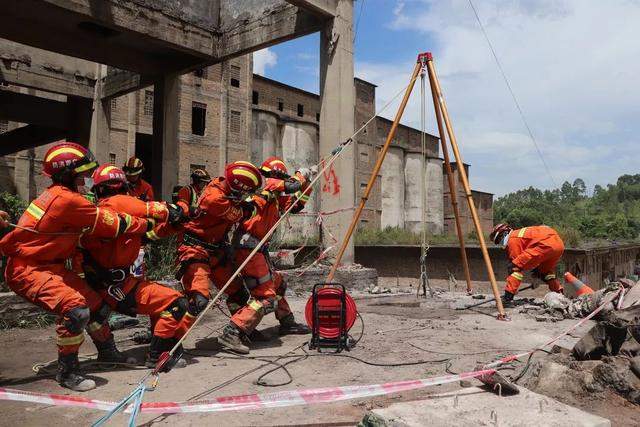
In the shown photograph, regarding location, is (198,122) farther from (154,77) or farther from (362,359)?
(362,359)

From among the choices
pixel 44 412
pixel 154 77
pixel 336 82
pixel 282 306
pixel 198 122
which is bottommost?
pixel 44 412

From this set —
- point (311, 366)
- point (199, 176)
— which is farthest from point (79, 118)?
point (311, 366)

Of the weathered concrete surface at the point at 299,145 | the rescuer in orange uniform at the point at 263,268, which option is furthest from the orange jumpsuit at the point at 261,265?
the weathered concrete surface at the point at 299,145

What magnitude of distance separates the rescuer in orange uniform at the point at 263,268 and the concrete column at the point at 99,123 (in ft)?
32.1

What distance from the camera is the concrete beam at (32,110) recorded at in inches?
507

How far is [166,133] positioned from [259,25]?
359 centimetres

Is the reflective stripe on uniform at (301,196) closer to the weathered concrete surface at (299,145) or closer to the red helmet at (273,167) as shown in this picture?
the red helmet at (273,167)

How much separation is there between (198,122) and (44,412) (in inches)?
1112

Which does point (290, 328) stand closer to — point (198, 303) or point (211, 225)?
point (198, 303)

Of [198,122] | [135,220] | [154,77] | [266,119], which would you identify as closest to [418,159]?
[266,119]

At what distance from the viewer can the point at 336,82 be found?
9398 mm

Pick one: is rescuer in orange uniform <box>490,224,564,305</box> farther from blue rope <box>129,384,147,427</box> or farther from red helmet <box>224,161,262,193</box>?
blue rope <box>129,384,147,427</box>

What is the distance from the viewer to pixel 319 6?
349 inches

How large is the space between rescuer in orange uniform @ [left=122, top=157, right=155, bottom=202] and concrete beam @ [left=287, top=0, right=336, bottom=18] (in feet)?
12.5
